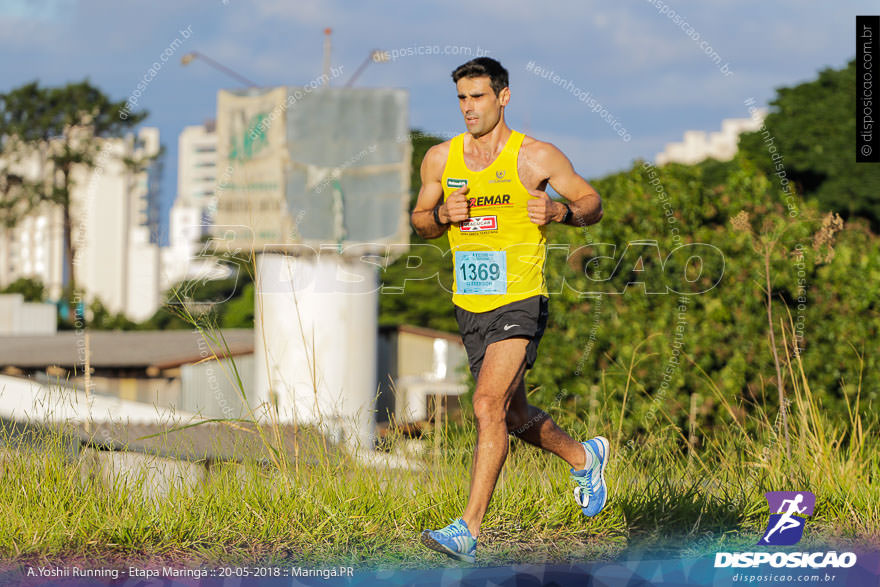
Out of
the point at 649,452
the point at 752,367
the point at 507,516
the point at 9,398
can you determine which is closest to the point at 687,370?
the point at 752,367

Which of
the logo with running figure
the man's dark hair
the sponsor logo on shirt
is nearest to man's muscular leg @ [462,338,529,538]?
the sponsor logo on shirt

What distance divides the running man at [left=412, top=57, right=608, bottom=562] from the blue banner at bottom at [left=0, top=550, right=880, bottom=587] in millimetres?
440

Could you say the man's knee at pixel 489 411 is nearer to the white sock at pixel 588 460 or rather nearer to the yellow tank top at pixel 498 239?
the yellow tank top at pixel 498 239

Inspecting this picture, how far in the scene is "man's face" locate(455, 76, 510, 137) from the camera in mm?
4642

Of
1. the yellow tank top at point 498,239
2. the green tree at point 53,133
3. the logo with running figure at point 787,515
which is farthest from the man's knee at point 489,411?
the green tree at point 53,133

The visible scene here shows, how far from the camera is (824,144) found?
40.3 metres

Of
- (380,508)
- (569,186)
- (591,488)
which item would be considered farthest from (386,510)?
(569,186)

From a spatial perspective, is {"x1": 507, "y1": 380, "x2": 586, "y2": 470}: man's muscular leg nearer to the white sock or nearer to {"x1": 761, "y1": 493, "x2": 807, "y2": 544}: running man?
the white sock

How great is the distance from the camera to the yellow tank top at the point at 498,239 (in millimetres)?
4594

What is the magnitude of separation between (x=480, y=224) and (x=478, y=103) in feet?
1.83

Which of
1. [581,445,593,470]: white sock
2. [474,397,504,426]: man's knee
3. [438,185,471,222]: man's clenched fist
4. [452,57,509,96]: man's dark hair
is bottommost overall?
[581,445,593,470]: white sock

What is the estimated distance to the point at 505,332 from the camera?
4.60m

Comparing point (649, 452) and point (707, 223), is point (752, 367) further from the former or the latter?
point (649, 452)

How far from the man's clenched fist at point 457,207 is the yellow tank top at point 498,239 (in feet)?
0.11
